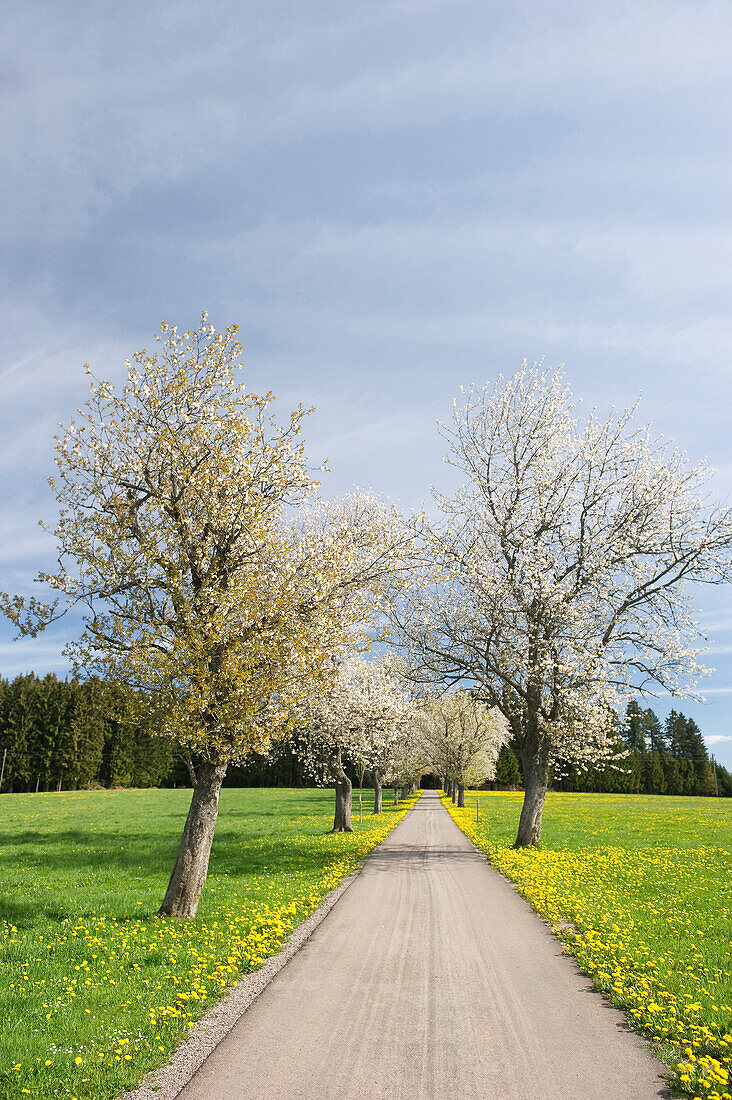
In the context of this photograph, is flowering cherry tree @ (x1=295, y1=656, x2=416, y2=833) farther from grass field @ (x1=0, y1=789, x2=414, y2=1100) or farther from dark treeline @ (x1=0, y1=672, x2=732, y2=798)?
dark treeline @ (x1=0, y1=672, x2=732, y2=798)

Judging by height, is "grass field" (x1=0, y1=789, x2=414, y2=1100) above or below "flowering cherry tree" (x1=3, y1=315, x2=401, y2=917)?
below

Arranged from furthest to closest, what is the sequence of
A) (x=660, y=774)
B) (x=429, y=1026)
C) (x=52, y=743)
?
(x=660, y=774) < (x=52, y=743) < (x=429, y=1026)

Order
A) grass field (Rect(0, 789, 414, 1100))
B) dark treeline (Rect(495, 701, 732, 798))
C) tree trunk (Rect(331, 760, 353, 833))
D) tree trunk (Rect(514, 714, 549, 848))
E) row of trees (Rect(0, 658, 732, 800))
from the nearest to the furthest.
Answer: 1. grass field (Rect(0, 789, 414, 1100))
2. tree trunk (Rect(514, 714, 549, 848))
3. row of trees (Rect(0, 658, 732, 800))
4. tree trunk (Rect(331, 760, 353, 833))
5. dark treeline (Rect(495, 701, 732, 798))

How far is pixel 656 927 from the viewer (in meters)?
11.0

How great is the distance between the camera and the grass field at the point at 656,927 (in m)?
6.32

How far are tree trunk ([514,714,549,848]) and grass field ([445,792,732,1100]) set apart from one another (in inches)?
31.1

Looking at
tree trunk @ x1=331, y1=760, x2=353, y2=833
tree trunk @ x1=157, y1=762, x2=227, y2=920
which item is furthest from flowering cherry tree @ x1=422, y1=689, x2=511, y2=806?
tree trunk @ x1=157, y1=762, x2=227, y2=920

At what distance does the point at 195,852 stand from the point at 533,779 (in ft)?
46.1

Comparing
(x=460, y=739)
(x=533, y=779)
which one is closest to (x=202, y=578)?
(x=533, y=779)

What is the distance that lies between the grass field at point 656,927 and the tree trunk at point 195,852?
6641 millimetres

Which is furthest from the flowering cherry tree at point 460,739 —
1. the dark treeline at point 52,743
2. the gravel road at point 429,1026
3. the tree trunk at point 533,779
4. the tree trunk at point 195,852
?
the gravel road at point 429,1026

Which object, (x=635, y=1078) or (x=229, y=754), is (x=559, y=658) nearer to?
(x=229, y=754)

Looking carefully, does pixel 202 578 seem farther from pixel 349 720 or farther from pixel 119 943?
pixel 349 720

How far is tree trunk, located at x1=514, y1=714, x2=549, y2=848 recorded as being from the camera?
21844mm
